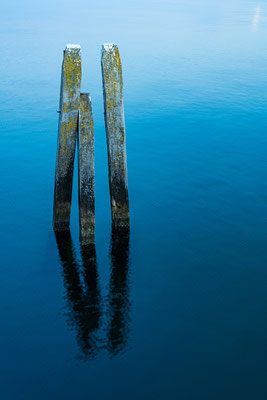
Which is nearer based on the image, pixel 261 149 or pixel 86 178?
pixel 86 178

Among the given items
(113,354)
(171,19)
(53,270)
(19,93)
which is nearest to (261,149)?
(53,270)

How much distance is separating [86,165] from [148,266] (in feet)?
8.51

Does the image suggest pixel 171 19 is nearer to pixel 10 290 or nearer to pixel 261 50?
pixel 261 50

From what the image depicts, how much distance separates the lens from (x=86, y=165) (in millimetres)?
8055

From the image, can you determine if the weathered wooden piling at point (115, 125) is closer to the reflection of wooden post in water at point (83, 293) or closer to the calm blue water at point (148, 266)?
the calm blue water at point (148, 266)

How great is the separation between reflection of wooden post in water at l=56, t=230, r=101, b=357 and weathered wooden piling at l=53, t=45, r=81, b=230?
919 mm

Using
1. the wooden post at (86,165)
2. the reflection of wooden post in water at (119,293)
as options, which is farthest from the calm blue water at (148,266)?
the wooden post at (86,165)

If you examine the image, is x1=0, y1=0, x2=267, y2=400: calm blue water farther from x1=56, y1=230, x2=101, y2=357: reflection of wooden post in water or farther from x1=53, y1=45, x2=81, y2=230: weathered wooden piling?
x1=53, y1=45, x2=81, y2=230: weathered wooden piling

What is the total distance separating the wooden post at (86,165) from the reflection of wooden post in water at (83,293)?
0.58m

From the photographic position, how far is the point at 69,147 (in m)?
8.23

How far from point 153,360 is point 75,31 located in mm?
37798

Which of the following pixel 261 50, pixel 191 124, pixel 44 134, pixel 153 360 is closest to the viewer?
pixel 153 360

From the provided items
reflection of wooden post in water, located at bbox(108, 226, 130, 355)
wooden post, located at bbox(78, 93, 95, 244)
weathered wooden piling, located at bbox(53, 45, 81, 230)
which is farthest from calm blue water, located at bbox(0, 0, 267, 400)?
weathered wooden piling, located at bbox(53, 45, 81, 230)

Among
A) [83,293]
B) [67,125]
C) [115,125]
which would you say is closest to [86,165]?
[67,125]
